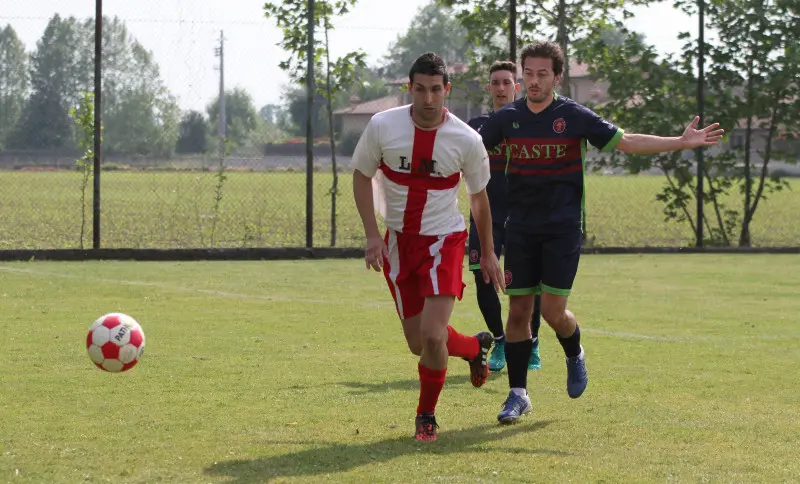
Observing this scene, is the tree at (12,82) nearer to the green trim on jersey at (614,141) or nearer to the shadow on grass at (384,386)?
the shadow on grass at (384,386)

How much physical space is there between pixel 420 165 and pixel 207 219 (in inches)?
484

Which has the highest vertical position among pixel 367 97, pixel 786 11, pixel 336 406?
pixel 786 11

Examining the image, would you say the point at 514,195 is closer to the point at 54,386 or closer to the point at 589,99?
the point at 54,386

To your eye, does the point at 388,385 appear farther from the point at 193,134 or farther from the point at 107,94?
the point at 193,134

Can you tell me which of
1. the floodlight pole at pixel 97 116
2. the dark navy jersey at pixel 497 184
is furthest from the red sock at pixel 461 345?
the floodlight pole at pixel 97 116

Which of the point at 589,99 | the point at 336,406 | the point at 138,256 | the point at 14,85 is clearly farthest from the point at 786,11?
the point at 336,406

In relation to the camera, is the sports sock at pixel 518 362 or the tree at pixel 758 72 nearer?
the sports sock at pixel 518 362

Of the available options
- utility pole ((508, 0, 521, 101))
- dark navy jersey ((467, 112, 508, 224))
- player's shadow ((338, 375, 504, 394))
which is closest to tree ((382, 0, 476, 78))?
utility pole ((508, 0, 521, 101))

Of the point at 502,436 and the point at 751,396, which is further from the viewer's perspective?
the point at 751,396

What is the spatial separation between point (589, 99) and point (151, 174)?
736 centimetres

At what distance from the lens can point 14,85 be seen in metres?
19.4

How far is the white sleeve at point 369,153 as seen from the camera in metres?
6.03

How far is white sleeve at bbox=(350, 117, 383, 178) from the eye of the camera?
19.8ft

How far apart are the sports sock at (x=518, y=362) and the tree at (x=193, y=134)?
435 inches
